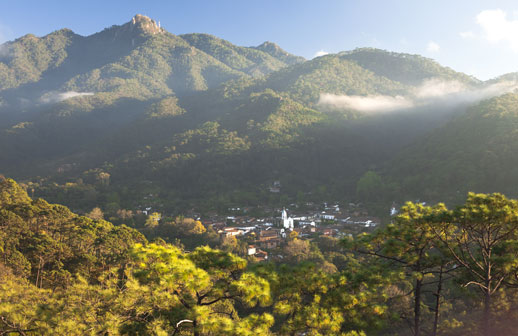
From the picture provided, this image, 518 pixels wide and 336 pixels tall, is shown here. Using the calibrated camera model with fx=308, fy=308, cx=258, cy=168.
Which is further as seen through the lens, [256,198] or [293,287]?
[256,198]

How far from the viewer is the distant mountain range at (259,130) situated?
154 feet

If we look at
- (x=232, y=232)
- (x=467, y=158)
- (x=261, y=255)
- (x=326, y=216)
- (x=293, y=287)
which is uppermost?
(x=293, y=287)

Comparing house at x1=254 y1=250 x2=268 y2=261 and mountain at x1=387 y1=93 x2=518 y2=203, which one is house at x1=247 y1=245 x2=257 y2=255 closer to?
house at x1=254 y1=250 x2=268 y2=261

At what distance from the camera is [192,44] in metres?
198

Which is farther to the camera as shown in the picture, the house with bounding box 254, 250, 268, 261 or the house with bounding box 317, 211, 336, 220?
the house with bounding box 317, 211, 336, 220

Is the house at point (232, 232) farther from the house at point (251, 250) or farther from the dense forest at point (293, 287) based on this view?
the dense forest at point (293, 287)

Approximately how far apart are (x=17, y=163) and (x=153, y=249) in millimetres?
90596

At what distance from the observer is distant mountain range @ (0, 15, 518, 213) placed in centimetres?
4681

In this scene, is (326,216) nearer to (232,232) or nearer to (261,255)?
(232,232)

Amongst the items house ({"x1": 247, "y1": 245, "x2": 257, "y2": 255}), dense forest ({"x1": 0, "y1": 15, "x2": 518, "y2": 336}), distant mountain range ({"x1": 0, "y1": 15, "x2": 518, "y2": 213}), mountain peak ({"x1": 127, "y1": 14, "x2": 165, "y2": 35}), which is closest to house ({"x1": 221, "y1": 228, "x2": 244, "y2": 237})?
dense forest ({"x1": 0, "y1": 15, "x2": 518, "y2": 336})

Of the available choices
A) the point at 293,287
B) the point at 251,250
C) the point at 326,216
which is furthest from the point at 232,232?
the point at 293,287

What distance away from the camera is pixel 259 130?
81.3 meters

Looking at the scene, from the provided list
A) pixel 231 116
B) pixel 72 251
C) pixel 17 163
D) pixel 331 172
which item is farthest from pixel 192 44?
pixel 72 251

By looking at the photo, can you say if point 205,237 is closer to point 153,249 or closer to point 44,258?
point 44,258
